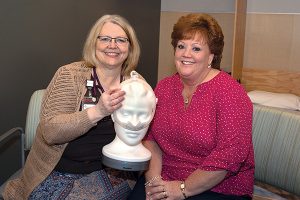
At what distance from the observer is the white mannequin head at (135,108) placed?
1.34m

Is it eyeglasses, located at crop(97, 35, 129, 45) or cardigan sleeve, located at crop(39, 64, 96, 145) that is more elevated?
eyeglasses, located at crop(97, 35, 129, 45)

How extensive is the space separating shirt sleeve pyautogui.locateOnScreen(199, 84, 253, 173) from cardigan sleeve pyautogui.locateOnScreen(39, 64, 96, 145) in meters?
0.48

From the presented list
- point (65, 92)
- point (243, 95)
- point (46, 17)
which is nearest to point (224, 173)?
point (243, 95)

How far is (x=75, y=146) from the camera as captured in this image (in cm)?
166

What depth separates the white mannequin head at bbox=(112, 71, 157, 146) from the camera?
1344 mm

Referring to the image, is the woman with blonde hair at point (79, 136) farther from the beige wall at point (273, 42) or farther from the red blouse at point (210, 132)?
the beige wall at point (273, 42)

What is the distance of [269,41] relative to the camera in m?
3.51

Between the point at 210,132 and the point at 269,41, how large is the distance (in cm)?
226

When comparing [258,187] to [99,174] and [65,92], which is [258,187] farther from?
[65,92]

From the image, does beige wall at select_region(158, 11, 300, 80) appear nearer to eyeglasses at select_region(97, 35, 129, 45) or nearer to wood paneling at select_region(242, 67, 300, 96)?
wood paneling at select_region(242, 67, 300, 96)

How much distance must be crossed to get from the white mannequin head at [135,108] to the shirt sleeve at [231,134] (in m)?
0.29

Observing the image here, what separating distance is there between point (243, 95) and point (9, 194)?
1108mm

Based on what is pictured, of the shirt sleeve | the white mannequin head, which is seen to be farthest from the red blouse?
the white mannequin head

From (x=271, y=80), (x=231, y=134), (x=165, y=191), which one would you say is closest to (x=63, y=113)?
(x=165, y=191)
